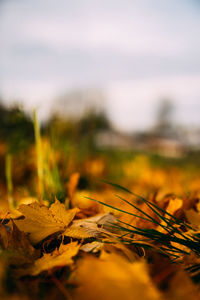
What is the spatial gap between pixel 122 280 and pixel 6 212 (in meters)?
0.27

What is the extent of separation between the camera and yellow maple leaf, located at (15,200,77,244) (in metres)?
0.44

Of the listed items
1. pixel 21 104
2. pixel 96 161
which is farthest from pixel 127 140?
pixel 21 104

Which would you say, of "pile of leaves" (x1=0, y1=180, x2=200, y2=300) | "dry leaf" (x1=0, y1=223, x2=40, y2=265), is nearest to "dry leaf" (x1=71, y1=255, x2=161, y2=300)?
"pile of leaves" (x1=0, y1=180, x2=200, y2=300)

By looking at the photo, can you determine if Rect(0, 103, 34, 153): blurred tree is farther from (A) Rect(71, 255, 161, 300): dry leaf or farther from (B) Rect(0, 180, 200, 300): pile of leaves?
(A) Rect(71, 255, 161, 300): dry leaf

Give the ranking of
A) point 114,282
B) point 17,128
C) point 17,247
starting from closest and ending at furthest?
point 114,282, point 17,247, point 17,128

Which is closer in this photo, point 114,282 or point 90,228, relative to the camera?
point 114,282

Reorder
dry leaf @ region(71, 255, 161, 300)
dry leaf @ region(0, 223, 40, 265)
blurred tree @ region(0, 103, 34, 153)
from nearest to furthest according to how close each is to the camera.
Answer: dry leaf @ region(71, 255, 161, 300)
dry leaf @ region(0, 223, 40, 265)
blurred tree @ region(0, 103, 34, 153)

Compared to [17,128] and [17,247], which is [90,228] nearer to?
[17,247]

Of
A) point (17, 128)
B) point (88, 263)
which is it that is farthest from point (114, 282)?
point (17, 128)

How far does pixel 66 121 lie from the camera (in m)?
2.21

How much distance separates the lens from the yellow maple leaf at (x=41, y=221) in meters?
0.44

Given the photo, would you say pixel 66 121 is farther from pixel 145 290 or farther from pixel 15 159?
pixel 145 290

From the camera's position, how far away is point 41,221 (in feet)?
1.48

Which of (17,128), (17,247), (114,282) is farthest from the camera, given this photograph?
(17,128)
